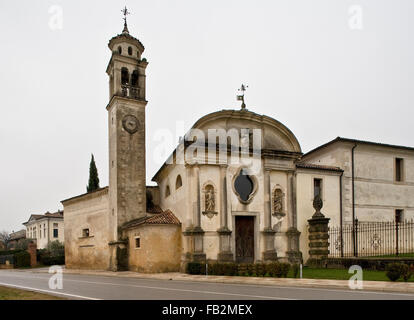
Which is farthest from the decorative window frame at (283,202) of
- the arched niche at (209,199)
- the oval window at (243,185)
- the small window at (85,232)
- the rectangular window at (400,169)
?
the small window at (85,232)

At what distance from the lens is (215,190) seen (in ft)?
72.0

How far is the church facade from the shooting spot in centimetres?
2161

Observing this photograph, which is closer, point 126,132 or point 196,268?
point 196,268

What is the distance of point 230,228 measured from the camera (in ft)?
71.8

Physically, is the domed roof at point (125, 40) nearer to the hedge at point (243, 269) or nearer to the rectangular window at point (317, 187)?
the rectangular window at point (317, 187)

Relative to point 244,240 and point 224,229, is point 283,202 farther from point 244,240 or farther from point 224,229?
point 224,229

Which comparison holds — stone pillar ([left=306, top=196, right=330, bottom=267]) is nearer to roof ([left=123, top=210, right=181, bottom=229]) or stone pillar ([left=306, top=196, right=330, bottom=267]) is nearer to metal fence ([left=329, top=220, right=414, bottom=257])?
metal fence ([left=329, top=220, right=414, bottom=257])

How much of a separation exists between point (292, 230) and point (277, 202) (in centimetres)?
191

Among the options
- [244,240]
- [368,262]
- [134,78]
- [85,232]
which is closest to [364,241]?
[368,262]

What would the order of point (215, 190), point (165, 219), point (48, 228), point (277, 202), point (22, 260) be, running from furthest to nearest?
point (48, 228), point (22, 260), point (277, 202), point (165, 219), point (215, 190)

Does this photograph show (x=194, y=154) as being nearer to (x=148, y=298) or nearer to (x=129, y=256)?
(x=129, y=256)

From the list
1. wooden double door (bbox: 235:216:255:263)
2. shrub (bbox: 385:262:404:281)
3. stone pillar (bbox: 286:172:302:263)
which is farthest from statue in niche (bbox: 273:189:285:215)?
shrub (bbox: 385:262:404:281)

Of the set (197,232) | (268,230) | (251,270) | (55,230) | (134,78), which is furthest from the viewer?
(55,230)

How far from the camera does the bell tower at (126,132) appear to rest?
25.3m
